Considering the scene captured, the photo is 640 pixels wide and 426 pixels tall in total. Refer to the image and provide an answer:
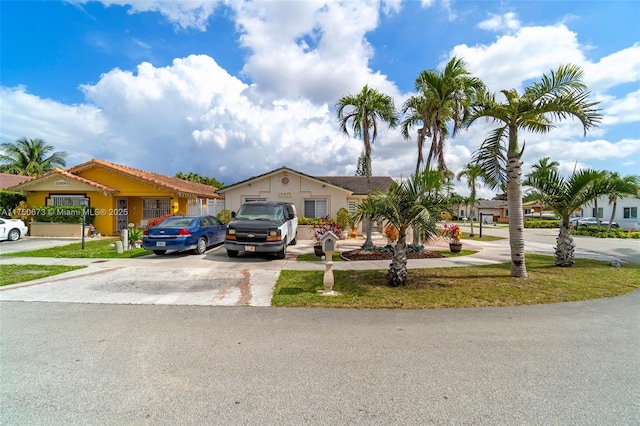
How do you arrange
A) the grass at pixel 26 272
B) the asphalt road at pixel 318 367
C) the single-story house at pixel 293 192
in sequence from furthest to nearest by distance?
the single-story house at pixel 293 192
the grass at pixel 26 272
the asphalt road at pixel 318 367

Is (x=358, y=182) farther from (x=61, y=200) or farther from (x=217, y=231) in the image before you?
(x=61, y=200)

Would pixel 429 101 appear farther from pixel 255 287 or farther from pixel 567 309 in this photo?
pixel 255 287

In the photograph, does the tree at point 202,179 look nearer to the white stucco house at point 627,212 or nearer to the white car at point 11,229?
the white car at point 11,229

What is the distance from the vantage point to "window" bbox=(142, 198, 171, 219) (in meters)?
20.0

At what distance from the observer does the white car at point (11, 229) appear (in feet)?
50.7

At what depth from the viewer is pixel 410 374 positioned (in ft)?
10.8

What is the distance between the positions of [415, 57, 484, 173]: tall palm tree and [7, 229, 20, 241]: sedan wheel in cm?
2066

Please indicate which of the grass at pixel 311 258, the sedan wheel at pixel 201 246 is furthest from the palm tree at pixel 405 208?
the sedan wheel at pixel 201 246

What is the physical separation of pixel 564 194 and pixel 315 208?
40.9ft

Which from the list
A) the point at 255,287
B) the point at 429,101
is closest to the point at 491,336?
the point at 255,287

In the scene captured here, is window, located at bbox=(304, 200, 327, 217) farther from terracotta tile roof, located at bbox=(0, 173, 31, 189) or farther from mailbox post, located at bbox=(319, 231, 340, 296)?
terracotta tile roof, located at bbox=(0, 173, 31, 189)

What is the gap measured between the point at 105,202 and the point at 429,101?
19.2 m

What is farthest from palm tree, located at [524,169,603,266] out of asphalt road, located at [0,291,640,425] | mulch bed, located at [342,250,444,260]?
asphalt road, located at [0,291,640,425]

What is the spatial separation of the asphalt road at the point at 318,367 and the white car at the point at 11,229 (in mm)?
14673
